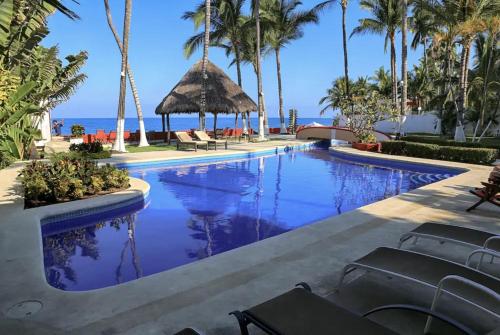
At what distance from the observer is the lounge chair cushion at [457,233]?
4.44 m

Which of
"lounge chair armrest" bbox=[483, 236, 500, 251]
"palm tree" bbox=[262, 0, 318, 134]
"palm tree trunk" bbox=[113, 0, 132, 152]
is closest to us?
"lounge chair armrest" bbox=[483, 236, 500, 251]

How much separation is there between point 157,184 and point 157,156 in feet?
13.7

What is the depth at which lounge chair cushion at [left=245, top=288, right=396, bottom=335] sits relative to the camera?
98.6 inches

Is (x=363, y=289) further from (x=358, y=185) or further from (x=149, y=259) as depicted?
(x=358, y=185)

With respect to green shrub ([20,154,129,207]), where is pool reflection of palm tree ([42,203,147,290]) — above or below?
below

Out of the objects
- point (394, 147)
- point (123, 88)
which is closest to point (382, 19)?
point (394, 147)

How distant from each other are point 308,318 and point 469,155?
14.7m

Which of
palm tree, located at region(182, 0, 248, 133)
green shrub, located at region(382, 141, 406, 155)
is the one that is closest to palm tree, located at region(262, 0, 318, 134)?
palm tree, located at region(182, 0, 248, 133)

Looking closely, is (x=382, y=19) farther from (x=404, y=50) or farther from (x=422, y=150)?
(x=422, y=150)

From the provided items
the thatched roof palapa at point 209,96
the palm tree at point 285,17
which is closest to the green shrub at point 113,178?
the thatched roof palapa at point 209,96

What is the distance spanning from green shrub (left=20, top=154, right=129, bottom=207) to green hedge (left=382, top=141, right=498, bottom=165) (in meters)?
12.9

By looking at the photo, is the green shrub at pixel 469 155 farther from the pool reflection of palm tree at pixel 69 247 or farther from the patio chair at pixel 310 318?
the patio chair at pixel 310 318

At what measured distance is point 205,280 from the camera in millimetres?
4180

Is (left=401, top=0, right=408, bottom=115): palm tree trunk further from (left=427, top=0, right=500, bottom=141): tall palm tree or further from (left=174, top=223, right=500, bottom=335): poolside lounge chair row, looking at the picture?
(left=174, top=223, right=500, bottom=335): poolside lounge chair row
